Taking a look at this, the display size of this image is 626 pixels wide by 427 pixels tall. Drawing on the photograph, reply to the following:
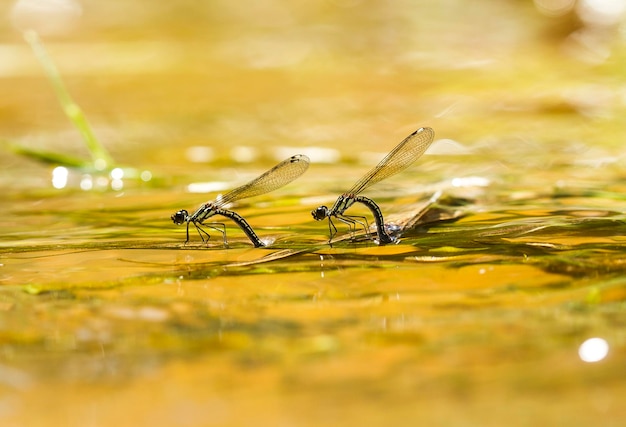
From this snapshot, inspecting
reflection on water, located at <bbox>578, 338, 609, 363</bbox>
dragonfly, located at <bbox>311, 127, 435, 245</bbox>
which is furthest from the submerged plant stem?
reflection on water, located at <bbox>578, 338, 609, 363</bbox>

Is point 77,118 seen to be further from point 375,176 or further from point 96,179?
point 375,176

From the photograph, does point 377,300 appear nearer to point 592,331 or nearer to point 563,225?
point 592,331

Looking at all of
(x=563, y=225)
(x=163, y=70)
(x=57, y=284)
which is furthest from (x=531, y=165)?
(x=163, y=70)

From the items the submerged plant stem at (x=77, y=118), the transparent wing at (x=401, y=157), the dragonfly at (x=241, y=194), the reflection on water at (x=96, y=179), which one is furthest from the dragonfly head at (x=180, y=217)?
the submerged plant stem at (x=77, y=118)

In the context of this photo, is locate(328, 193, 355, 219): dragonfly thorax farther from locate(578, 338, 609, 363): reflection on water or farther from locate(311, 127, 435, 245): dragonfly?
locate(578, 338, 609, 363): reflection on water

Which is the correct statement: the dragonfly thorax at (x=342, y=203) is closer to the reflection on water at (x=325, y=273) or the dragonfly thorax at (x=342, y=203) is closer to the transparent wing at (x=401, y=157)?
the transparent wing at (x=401, y=157)

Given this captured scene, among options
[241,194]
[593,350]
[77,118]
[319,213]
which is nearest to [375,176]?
[319,213]
